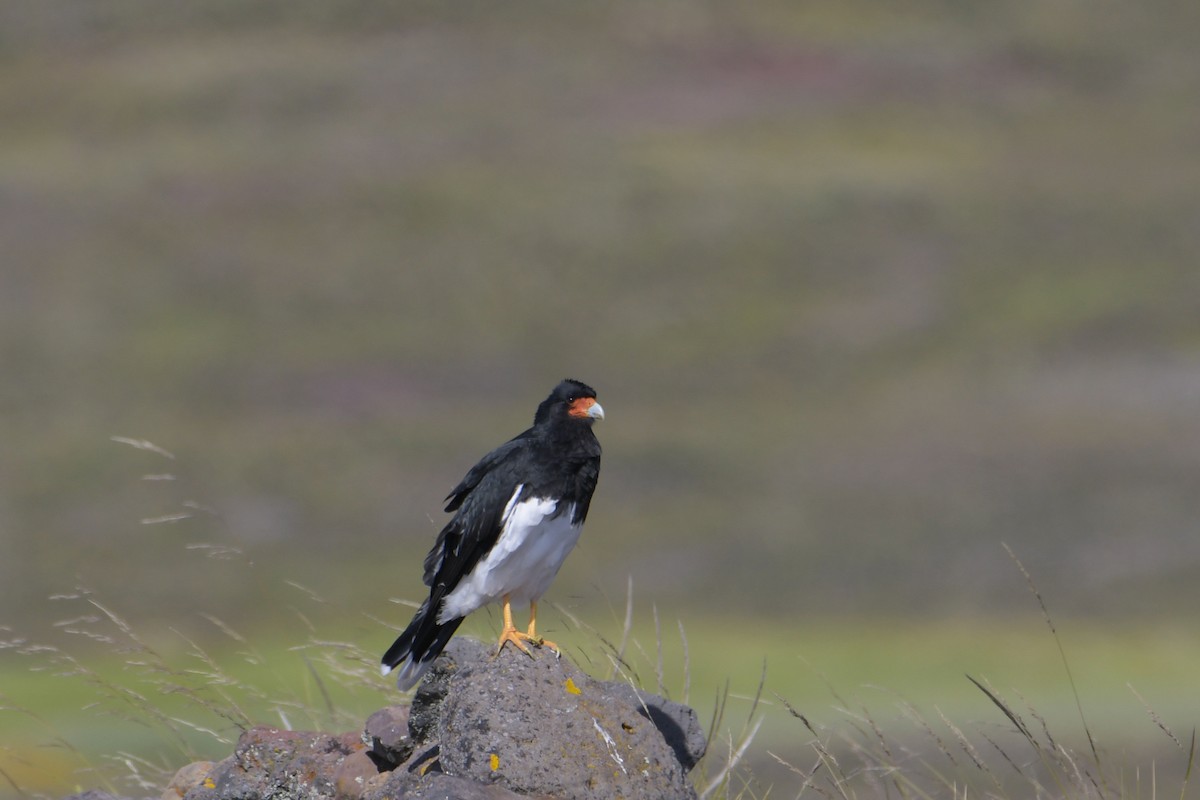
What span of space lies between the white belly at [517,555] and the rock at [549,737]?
0.64 metres

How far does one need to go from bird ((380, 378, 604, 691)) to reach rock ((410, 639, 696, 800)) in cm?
60

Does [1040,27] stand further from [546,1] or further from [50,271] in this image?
[50,271]

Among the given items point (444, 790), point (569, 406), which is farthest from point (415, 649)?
point (444, 790)

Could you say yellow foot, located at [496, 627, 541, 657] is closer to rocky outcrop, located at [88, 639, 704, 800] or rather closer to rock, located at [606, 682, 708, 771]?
rocky outcrop, located at [88, 639, 704, 800]

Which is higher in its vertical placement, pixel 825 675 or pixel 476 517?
pixel 476 517

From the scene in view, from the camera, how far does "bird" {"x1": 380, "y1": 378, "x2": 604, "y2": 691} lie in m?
6.47

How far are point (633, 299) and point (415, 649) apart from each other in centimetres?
2371

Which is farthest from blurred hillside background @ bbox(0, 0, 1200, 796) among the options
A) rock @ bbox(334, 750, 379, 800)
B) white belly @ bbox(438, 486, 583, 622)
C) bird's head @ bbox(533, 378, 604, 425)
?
rock @ bbox(334, 750, 379, 800)

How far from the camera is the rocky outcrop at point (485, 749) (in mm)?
5473

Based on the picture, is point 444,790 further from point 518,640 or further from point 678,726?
point 678,726

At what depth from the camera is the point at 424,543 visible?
26.1 m

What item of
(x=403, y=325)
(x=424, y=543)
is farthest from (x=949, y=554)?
(x=403, y=325)

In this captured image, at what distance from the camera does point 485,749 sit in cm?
549

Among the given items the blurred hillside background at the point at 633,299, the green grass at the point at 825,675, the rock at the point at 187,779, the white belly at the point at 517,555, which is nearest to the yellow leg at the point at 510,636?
the white belly at the point at 517,555
